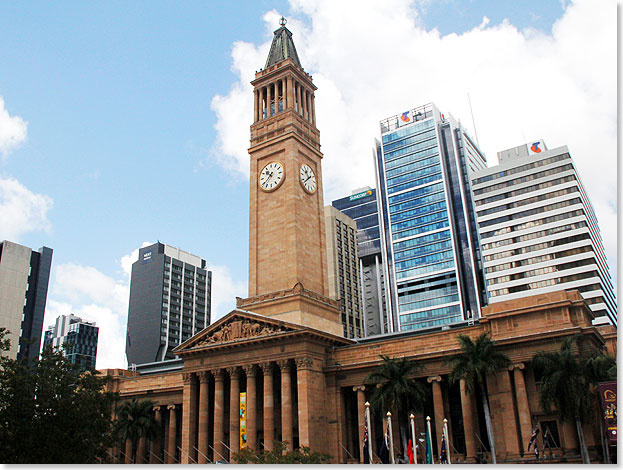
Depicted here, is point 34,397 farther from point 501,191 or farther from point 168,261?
point 168,261

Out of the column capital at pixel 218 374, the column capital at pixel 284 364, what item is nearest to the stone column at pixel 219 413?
the column capital at pixel 218 374

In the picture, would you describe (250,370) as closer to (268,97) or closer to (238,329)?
(238,329)

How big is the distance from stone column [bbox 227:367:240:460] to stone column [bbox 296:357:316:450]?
671cm

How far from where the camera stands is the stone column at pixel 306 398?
52625mm

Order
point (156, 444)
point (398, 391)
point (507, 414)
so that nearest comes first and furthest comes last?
point (507, 414), point (398, 391), point (156, 444)

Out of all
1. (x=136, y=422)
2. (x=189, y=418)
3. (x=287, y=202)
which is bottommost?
(x=136, y=422)

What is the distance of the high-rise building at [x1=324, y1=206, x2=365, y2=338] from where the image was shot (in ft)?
512

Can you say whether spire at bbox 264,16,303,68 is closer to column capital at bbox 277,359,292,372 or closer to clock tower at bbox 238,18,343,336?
clock tower at bbox 238,18,343,336

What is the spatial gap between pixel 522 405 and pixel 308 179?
35.7 meters

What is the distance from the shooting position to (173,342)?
165m

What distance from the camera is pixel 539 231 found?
112 metres

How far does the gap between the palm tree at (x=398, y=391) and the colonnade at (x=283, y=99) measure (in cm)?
3566

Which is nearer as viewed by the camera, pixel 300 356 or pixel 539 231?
pixel 300 356

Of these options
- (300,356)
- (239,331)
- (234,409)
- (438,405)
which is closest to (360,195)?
(239,331)
